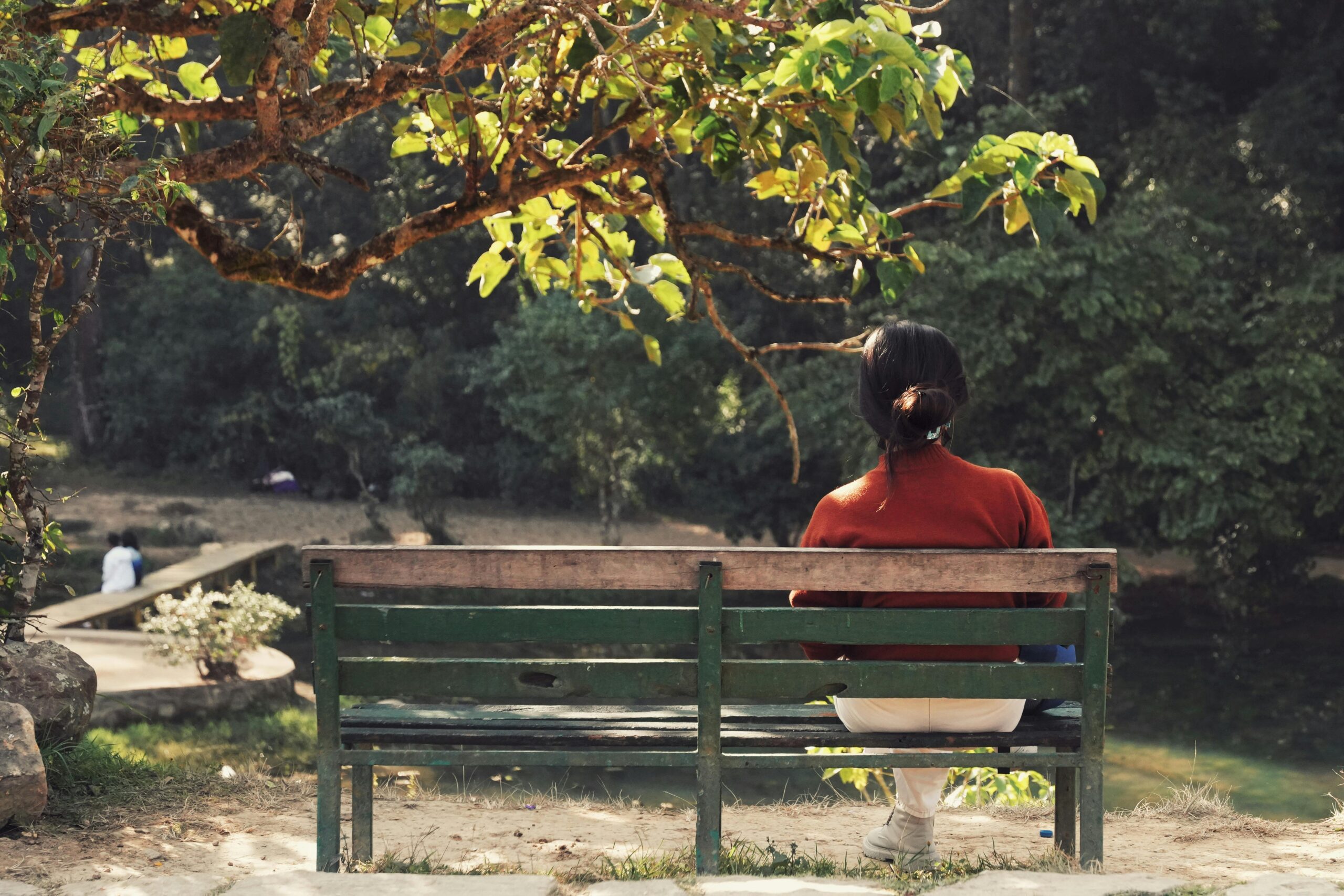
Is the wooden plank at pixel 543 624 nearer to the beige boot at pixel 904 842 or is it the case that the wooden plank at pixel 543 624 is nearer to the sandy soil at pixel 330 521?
the beige boot at pixel 904 842

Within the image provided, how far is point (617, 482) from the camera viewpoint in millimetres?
18625

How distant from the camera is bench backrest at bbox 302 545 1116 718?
3.05 metres

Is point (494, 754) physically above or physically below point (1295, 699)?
above

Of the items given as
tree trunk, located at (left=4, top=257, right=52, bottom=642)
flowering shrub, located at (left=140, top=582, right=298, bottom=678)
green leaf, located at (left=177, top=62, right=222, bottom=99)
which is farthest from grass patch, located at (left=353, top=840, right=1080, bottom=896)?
flowering shrub, located at (left=140, top=582, right=298, bottom=678)

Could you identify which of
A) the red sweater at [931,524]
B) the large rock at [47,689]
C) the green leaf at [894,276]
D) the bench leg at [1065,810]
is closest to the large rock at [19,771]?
the large rock at [47,689]

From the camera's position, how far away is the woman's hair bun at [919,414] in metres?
3.20

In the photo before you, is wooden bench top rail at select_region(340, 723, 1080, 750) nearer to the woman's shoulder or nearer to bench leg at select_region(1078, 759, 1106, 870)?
bench leg at select_region(1078, 759, 1106, 870)

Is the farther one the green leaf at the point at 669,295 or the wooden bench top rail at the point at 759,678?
the green leaf at the point at 669,295

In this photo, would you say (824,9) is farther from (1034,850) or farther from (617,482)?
(617,482)

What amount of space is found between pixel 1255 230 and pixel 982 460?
4503 mm

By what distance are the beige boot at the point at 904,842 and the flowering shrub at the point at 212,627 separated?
306 inches

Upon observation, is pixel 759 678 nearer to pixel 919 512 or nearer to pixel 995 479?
pixel 919 512

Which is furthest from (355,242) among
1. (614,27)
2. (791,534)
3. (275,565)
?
(614,27)

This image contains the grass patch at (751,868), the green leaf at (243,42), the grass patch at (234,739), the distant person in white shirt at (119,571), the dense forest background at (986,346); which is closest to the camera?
the grass patch at (751,868)
